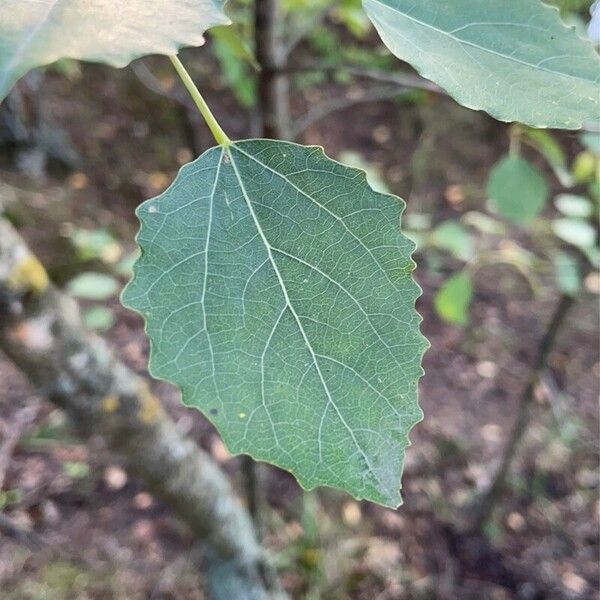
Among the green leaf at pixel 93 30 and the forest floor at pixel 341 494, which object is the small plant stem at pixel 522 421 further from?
the green leaf at pixel 93 30

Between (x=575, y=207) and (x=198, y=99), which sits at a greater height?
(x=198, y=99)

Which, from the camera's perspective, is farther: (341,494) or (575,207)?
(341,494)

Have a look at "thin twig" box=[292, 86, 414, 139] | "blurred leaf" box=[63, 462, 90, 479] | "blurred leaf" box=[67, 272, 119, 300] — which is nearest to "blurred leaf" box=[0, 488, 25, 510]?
"blurred leaf" box=[63, 462, 90, 479]

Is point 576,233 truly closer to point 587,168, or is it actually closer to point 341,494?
point 587,168

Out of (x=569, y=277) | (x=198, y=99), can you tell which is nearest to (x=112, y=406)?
(x=198, y=99)

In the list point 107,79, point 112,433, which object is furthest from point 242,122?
point 112,433

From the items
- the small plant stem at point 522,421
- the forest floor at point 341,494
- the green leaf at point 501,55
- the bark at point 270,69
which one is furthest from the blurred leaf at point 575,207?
the green leaf at point 501,55

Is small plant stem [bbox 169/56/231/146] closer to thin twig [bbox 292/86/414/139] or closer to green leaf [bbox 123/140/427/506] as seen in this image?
green leaf [bbox 123/140/427/506]
